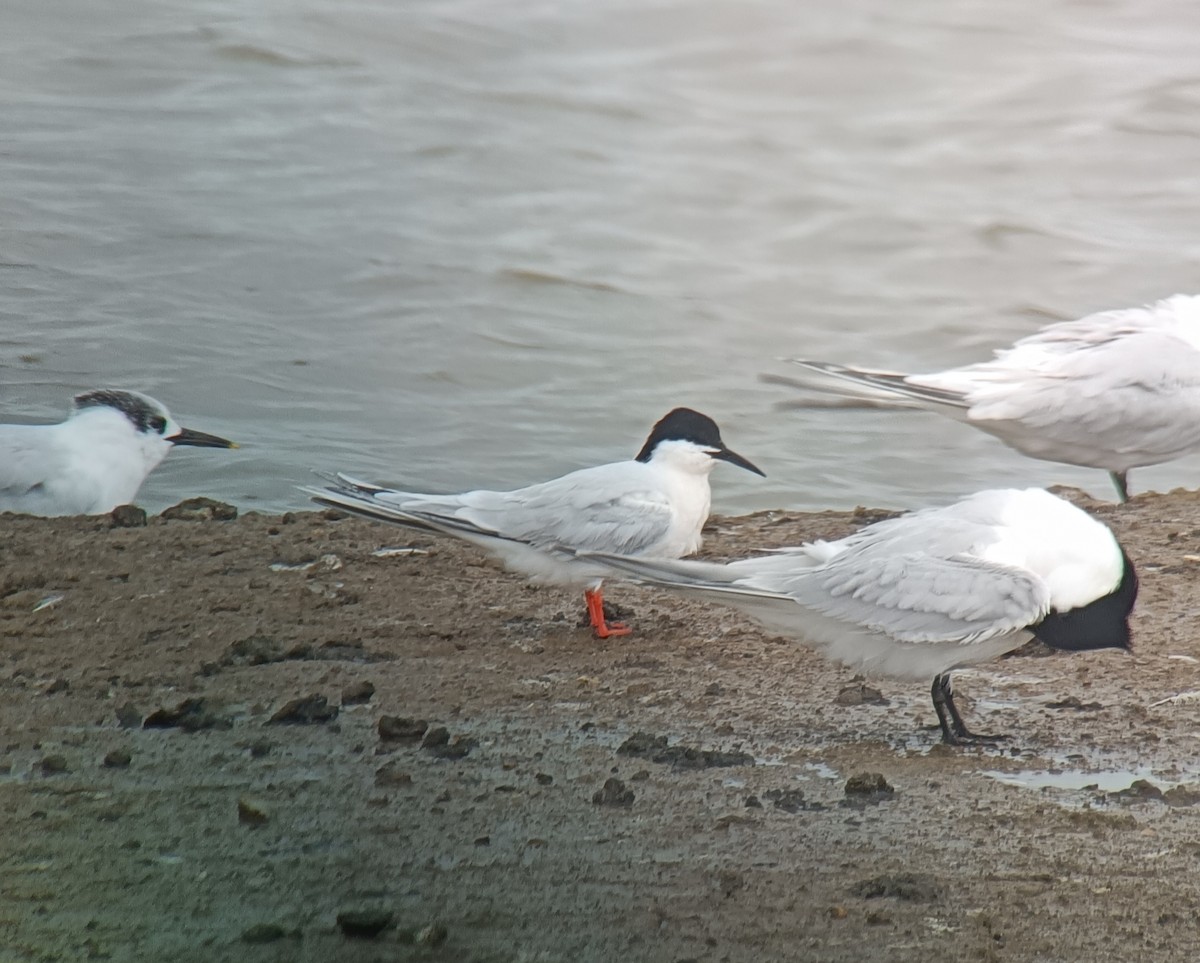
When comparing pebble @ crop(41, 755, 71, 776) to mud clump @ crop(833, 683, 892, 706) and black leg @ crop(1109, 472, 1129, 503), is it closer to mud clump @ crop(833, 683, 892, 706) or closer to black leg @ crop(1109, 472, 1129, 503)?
mud clump @ crop(833, 683, 892, 706)

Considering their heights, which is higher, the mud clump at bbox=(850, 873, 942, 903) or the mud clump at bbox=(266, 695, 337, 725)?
the mud clump at bbox=(850, 873, 942, 903)

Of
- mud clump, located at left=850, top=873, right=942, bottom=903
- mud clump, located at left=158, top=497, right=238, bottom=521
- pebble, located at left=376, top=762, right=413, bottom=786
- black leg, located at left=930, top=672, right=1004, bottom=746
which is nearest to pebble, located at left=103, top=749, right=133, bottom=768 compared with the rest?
pebble, located at left=376, top=762, right=413, bottom=786

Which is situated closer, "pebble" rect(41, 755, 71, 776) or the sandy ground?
the sandy ground

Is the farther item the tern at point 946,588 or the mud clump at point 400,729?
the tern at point 946,588

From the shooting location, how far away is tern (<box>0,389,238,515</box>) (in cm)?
597

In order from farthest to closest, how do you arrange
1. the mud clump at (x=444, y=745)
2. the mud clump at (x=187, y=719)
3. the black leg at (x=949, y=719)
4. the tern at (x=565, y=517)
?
the tern at (x=565, y=517) < the black leg at (x=949, y=719) < the mud clump at (x=187, y=719) < the mud clump at (x=444, y=745)

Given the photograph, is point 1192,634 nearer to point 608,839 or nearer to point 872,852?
point 872,852

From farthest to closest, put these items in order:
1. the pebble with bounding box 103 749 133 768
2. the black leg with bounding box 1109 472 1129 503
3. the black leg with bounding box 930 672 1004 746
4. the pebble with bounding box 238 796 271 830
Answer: the black leg with bounding box 1109 472 1129 503, the black leg with bounding box 930 672 1004 746, the pebble with bounding box 103 749 133 768, the pebble with bounding box 238 796 271 830

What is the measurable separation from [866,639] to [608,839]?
113cm

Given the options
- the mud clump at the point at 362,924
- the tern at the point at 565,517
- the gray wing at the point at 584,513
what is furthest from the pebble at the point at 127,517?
the mud clump at the point at 362,924

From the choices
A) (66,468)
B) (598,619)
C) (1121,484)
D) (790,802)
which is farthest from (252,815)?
(1121,484)

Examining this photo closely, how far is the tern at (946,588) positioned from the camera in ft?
12.7

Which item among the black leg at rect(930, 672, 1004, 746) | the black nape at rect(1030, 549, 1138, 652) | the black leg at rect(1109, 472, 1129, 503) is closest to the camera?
the black leg at rect(930, 672, 1004, 746)

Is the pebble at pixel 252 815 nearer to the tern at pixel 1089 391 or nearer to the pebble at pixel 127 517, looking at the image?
the pebble at pixel 127 517
